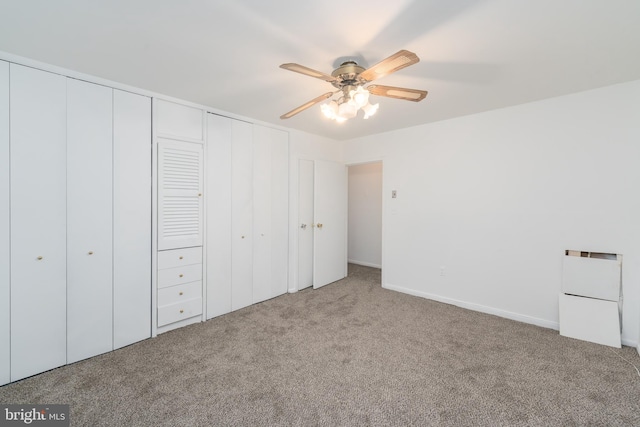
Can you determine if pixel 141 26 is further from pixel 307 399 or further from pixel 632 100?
pixel 632 100

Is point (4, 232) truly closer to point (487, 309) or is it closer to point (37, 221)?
point (37, 221)

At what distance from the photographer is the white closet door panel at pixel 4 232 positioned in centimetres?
192

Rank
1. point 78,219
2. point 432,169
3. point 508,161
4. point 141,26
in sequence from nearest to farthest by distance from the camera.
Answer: point 141,26, point 78,219, point 508,161, point 432,169

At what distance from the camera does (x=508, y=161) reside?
9.93 ft

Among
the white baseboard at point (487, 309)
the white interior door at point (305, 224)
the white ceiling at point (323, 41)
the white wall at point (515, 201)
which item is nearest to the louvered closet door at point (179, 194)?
the white ceiling at point (323, 41)

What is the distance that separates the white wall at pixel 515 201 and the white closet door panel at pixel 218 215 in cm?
230

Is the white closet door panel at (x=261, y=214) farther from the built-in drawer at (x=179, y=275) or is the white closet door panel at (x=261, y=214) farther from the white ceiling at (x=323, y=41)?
the white ceiling at (x=323, y=41)

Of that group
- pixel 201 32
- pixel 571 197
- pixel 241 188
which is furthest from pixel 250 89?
pixel 571 197

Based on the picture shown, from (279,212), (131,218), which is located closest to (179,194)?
(131,218)

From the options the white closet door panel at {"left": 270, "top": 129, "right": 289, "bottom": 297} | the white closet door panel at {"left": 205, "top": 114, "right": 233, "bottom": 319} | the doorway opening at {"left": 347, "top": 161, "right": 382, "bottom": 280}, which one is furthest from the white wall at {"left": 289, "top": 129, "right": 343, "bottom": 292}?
the doorway opening at {"left": 347, "top": 161, "right": 382, "bottom": 280}

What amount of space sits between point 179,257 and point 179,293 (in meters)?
0.38

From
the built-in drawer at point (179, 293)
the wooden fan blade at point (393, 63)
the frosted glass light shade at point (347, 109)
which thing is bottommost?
the built-in drawer at point (179, 293)

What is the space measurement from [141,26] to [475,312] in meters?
4.11

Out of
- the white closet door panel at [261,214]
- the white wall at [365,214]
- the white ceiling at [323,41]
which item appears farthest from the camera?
the white wall at [365,214]
